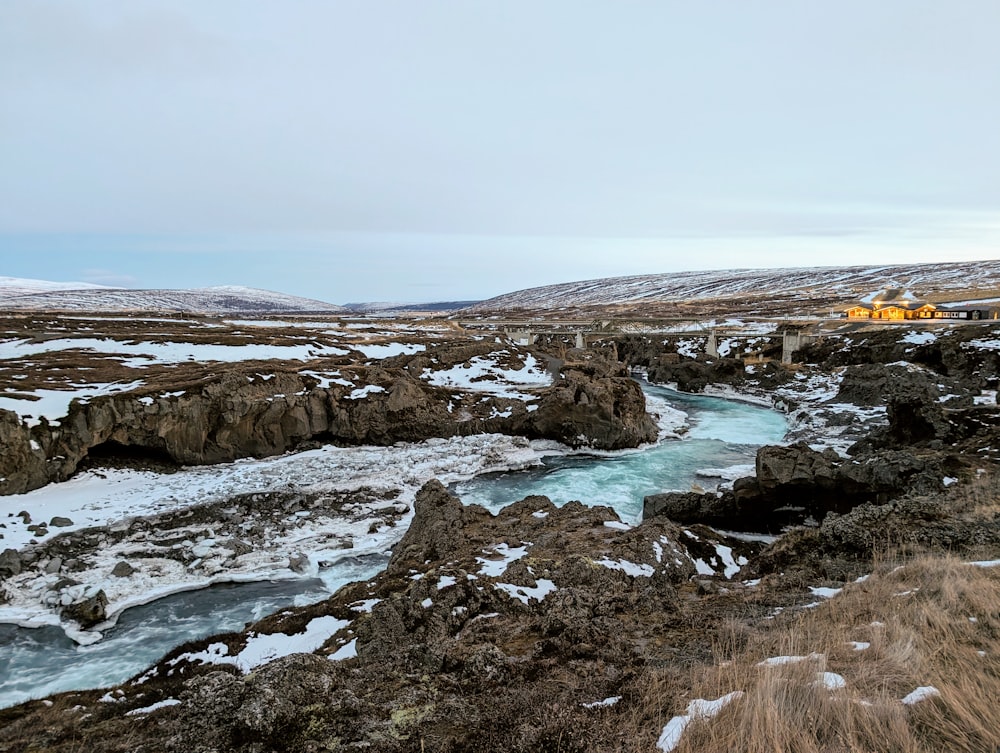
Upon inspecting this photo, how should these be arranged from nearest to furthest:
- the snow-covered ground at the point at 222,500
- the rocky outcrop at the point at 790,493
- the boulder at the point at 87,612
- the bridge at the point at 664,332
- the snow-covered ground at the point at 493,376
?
1. the boulder at the point at 87,612
2. the snow-covered ground at the point at 222,500
3. the rocky outcrop at the point at 790,493
4. the snow-covered ground at the point at 493,376
5. the bridge at the point at 664,332

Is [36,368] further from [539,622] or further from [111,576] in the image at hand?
[539,622]

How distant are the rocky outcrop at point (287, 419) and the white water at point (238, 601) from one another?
3.16m

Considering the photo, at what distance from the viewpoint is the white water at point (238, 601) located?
9508 millimetres

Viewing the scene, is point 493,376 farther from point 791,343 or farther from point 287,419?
point 791,343

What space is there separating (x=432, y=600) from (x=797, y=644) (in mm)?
4550

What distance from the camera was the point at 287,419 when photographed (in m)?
24.7

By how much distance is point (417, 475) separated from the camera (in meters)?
21.4

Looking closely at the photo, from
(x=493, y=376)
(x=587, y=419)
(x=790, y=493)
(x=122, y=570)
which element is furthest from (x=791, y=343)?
(x=122, y=570)

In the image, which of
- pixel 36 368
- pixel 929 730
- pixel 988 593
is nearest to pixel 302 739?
pixel 929 730

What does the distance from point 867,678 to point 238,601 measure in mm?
12597

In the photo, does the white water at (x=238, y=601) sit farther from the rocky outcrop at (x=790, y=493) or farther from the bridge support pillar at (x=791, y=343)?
the bridge support pillar at (x=791, y=343)

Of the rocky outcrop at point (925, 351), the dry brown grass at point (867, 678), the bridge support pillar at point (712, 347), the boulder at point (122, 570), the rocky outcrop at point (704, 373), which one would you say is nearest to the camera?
the dry brown grass at point (867, 678)

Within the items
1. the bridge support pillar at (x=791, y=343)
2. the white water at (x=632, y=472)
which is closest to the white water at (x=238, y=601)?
the white water at (x=632, y=472)

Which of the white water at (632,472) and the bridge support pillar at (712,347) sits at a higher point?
the bridge support pillar at (712,347)
